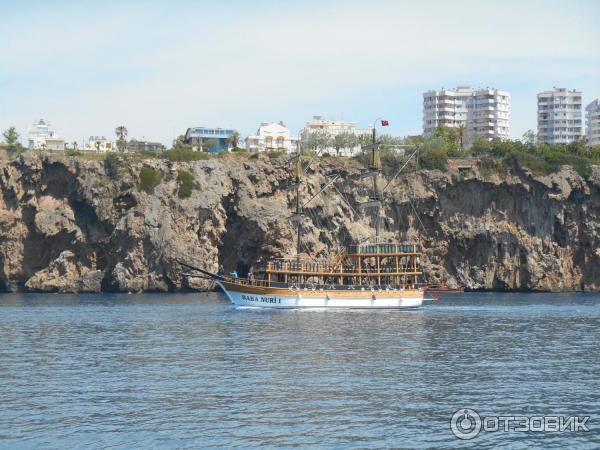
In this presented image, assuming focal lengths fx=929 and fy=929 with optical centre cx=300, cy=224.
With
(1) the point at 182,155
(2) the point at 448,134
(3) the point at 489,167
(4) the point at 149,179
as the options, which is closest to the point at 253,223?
(4) the point at 149,179

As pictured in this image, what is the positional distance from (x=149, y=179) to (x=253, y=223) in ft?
54.2


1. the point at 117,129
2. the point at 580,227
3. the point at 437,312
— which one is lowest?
the point at 437,312

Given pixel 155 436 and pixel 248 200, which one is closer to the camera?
pixel 155 436

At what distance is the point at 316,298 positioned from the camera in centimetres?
9938

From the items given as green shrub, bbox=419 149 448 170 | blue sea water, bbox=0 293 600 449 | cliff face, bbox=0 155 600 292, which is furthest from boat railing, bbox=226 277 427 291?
green shrub, bbox=419 149 448 170

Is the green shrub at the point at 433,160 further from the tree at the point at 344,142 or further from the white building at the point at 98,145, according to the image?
the white building at the point at 98,145

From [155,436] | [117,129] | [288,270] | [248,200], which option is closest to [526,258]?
[248,200]

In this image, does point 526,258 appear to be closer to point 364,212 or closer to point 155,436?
point 364,212

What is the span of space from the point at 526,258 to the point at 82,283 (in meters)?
66.8

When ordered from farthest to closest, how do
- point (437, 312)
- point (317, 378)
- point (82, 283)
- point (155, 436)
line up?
point (82, 283)
point (437, 312)
point (317, 378)
point (155, 436)

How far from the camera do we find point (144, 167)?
449 ft

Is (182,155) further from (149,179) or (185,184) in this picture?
(149,179)

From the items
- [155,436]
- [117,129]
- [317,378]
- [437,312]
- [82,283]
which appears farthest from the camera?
[117,129]

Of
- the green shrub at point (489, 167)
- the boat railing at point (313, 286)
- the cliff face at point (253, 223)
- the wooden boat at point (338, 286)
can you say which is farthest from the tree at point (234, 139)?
the boat railing at point (313, 286)
